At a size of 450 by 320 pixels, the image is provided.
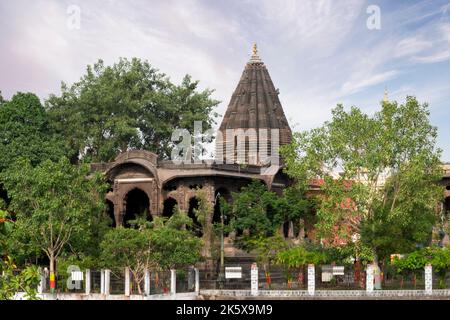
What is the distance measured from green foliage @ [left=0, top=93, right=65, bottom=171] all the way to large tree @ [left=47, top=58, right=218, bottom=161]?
2.80 meters

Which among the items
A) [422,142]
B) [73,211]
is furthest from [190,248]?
[422,142]

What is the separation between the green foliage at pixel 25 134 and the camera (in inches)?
1592

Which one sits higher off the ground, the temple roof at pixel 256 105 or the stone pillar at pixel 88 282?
the temple roof at pixel 256 105

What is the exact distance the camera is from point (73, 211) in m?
32.6

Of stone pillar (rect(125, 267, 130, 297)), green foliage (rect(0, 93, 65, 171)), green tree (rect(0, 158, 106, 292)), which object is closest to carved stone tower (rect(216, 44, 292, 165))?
green foliage (rect(0, 93, 65, 171))

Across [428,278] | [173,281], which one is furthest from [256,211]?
[428,278]

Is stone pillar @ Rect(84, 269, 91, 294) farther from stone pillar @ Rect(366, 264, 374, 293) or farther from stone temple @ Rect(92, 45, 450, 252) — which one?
stone pillar @ Rect(366, 264, 374, 293)

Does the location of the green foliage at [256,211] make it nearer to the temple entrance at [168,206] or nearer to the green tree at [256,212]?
the green tree at [256,212]

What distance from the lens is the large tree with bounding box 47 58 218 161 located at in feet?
156

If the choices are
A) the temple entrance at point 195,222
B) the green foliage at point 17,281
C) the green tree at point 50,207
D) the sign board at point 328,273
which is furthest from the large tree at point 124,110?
the green foliage at point 17,281

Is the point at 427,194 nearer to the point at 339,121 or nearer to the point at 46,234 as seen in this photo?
the point at 339,121

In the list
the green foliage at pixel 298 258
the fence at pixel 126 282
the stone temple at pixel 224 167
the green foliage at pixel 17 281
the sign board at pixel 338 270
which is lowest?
the fence at pixel 126 282

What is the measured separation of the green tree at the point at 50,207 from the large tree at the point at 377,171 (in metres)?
9.49
